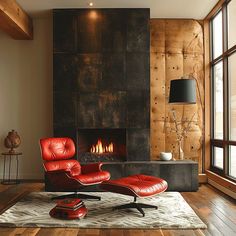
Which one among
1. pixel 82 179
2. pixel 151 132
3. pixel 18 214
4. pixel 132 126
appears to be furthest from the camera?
pixel 151 132

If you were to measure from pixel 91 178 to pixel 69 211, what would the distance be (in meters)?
0.76

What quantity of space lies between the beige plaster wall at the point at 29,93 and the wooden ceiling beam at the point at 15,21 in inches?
11.4

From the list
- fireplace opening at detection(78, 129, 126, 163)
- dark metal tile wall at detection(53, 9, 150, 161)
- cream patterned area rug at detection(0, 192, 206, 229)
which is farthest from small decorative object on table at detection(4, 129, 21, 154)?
cream patterned area rug at detection(0, 192, 206, 229)

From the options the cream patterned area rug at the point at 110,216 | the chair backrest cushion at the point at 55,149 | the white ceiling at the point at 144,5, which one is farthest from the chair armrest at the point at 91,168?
the white ceiling at the point at 144,5

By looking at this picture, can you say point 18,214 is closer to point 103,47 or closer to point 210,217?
point 210,217

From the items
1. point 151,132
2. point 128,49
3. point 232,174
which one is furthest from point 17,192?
point 232,174

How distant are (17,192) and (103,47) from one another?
2.82 meters

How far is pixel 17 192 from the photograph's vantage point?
5.29 meters

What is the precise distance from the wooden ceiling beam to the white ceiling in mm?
171

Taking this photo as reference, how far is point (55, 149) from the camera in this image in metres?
4.77

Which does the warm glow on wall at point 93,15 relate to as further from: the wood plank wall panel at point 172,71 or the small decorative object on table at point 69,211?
the small decorative object on table at point 69,211

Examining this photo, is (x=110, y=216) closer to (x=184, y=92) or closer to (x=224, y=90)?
(x=184, y=92)

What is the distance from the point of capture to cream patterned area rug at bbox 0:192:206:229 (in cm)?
351

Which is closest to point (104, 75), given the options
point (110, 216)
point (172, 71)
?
point (172, 71)
